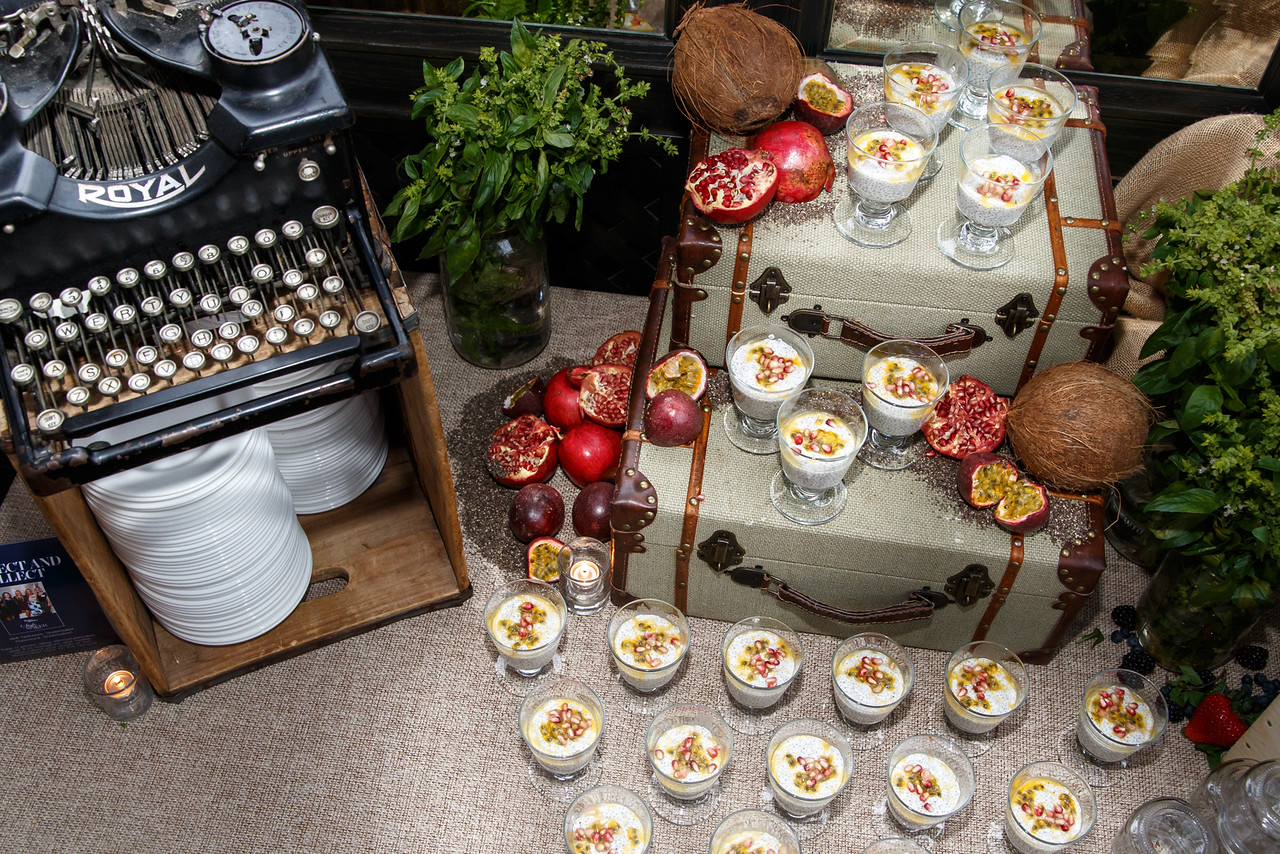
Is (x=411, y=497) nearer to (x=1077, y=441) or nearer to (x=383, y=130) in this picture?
(x=383, y=130)

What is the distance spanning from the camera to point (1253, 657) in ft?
7.49

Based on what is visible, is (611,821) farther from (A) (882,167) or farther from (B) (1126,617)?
(A) (882,167)

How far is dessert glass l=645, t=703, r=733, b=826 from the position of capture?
2.03m

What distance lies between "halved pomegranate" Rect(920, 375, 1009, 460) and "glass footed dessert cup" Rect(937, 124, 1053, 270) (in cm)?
29

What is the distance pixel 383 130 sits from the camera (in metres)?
2.73

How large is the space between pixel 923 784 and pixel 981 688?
249 millimetres

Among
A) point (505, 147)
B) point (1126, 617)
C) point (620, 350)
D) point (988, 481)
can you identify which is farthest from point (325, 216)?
point (1126, 617)

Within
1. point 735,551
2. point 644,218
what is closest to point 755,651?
point 735,551

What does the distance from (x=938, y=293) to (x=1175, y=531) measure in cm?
65

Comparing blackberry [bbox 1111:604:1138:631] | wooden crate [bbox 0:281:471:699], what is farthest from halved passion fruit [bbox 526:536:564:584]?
blackberry [bbox 1111:604:1138:631]

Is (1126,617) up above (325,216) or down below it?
below

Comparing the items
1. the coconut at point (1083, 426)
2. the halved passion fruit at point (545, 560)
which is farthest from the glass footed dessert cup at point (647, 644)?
the coconut at point (1083, 426)

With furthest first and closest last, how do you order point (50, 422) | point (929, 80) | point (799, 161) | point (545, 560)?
point (545, 560) → point (929, 80) → point (799, 161) → point (50, 422)

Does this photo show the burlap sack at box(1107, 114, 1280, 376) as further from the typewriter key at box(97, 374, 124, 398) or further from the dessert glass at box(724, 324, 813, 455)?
the typewriter key at box(97, 374, 124, 398)
